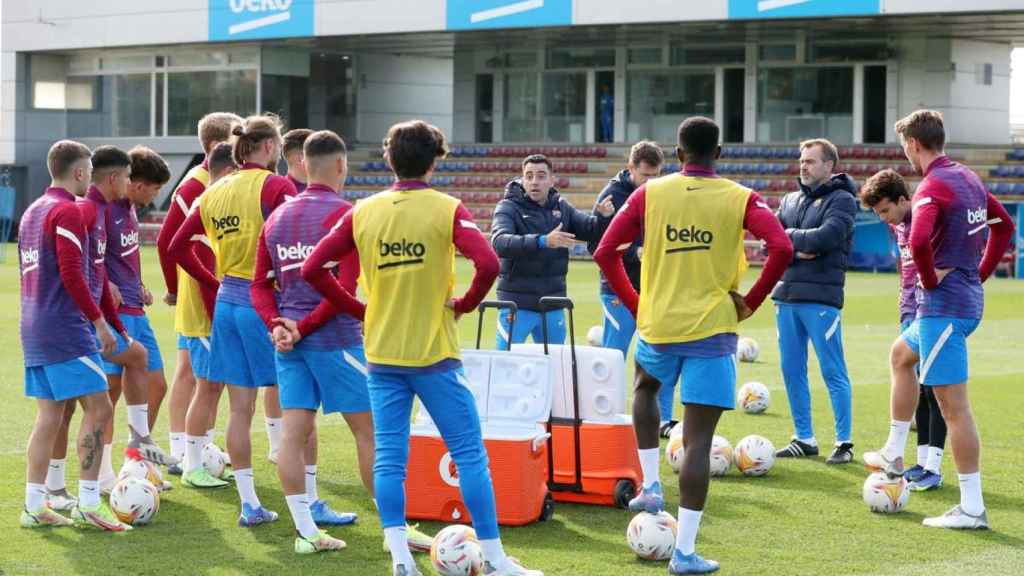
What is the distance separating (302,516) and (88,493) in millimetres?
1332

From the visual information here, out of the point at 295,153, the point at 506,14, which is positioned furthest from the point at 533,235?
the point at 506,14

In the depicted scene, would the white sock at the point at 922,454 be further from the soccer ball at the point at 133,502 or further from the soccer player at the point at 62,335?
the soccer player at the point at 62,335

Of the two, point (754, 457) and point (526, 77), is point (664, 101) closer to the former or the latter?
point (526, 77)

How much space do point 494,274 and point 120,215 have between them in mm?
3416

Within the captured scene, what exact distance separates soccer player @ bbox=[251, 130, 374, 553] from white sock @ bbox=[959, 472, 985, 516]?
3318 millimetres

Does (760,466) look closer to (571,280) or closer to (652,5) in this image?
(571,280)

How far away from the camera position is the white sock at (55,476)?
8039 mm

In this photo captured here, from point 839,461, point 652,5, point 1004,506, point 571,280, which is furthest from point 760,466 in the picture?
point 652,5

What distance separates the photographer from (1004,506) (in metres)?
8.48

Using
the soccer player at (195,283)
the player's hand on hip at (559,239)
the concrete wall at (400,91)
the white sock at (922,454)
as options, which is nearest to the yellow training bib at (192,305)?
the soccer player at (195,283)

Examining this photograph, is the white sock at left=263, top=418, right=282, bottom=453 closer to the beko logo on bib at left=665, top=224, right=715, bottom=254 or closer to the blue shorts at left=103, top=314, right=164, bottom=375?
the blue shorts at left=103, top=314, right=164, bottom=375

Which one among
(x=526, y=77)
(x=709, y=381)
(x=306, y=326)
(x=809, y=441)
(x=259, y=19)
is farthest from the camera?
(x=526, y=77)

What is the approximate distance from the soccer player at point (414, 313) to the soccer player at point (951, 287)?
274 centimetres

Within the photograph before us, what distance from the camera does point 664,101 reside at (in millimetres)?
42781
